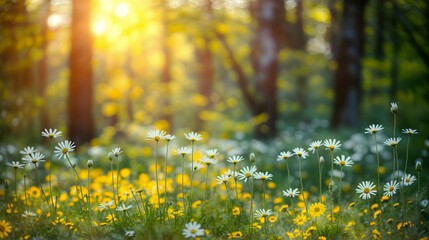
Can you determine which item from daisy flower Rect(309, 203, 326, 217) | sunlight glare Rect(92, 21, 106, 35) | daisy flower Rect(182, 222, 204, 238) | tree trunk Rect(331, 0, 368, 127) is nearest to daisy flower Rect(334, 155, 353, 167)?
daisy flower Rect(309, 203, 326, 217)

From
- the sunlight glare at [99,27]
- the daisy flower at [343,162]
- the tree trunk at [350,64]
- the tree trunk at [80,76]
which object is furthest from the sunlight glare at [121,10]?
the daisy flower at [343,162]

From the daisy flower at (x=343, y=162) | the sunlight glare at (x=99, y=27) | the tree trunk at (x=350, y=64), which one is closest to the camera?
the daisy flower at (x=343, y=162)

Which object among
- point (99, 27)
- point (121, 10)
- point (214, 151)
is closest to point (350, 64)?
point (121, 10)

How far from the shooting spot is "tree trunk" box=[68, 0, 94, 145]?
6379 millimetres

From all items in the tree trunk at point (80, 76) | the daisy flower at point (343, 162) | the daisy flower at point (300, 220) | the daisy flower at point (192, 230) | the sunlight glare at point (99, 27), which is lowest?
the daisy flower at point (192, 230)

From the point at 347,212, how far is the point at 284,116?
54.0 feet

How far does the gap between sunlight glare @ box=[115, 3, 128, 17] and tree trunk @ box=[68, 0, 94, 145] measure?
888 millimetres

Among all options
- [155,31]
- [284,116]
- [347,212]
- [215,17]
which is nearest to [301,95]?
[284,116]

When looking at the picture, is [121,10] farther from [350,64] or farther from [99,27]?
[350,64]

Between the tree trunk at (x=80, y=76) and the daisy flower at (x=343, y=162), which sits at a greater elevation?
the tree trunk at (x=80, y=76)

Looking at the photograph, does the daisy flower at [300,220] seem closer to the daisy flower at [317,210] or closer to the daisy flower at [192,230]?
the daisy flower at [317,210]

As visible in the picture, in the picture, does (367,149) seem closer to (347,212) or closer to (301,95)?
(347,212)

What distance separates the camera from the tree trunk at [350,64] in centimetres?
749

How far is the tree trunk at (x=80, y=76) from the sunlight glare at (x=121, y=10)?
888mm
